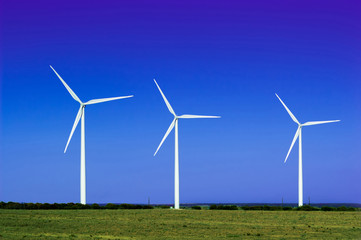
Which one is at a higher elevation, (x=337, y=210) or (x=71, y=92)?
(x=71, y=92)

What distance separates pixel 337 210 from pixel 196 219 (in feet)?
122

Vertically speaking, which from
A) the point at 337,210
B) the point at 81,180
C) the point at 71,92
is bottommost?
the point at 337,210

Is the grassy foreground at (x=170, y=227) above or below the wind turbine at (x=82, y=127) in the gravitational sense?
below

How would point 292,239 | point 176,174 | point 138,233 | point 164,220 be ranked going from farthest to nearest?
1. point 176,174
2. point 164,220
3. point 138,233
4. point 292,239

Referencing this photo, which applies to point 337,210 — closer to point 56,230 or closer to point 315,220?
point 315,220

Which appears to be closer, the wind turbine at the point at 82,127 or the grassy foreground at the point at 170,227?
the grassy foreground at the point at 170,227

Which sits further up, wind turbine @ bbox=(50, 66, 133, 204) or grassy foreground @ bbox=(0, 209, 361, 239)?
wind turbine @ bbox=(50, 66, 133, 204)

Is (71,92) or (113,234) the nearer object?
(113,234)

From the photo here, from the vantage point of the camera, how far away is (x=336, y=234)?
51.3m

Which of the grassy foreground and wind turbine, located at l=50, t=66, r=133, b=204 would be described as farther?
wind turbine, located at l=50, t=66, r=133, b=204

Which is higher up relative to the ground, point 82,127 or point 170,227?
point 82,127

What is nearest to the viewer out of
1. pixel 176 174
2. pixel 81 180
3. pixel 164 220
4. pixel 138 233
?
pixel 138 233

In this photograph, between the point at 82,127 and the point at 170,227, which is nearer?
the point at 170,227

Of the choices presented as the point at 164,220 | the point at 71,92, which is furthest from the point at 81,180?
the point at 164,220
